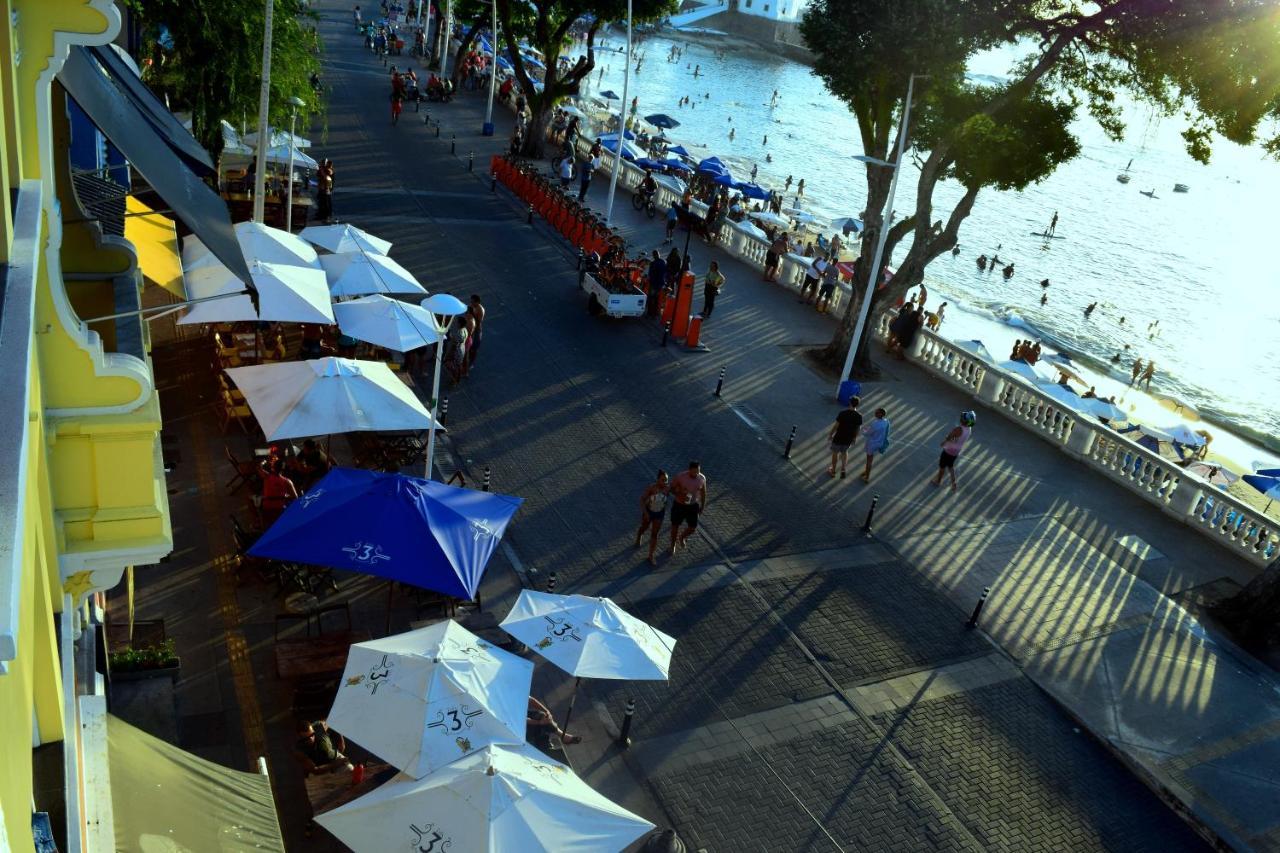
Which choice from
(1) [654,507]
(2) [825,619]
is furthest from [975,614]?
(1) [654,507]

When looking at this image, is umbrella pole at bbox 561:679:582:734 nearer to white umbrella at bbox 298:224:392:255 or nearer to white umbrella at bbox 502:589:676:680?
white umbrella at bbox 502:589:676:680

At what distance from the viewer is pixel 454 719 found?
9867 millimetres

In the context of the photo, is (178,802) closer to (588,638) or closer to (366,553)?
(366,553)

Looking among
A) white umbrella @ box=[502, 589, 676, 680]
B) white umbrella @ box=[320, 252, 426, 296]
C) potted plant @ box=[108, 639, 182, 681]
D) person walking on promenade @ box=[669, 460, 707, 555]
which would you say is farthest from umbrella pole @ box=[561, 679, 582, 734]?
white umbrella @ box=[320, 252, 426, 296]

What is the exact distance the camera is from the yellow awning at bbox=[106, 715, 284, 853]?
6.98 m

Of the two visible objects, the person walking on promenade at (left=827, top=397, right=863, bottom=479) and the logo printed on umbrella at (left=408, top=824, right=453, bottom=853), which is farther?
the person walking on promenade at (left=827, top=397, right=863, bottom=479)

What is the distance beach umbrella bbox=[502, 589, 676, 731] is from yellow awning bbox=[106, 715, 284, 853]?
11.4 feet

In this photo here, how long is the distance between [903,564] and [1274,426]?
32.2 m

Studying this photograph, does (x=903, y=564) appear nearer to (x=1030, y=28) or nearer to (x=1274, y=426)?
(x=1030, y=28)

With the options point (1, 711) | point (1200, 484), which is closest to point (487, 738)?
point (1, 711)

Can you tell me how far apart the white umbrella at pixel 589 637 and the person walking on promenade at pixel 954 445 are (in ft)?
30.3

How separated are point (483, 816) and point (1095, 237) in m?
73.8

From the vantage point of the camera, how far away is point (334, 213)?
30.0 meters

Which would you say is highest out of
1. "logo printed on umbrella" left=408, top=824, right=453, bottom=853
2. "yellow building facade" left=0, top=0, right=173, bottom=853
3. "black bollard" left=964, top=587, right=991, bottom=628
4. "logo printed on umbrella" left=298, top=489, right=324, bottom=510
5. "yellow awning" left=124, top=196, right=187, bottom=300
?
"yellow building facade" left=0, top=0, right=173, bottom=853
